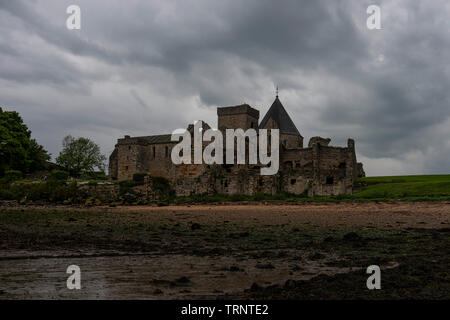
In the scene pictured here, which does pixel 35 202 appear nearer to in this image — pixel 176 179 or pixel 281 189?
pixel 176 179

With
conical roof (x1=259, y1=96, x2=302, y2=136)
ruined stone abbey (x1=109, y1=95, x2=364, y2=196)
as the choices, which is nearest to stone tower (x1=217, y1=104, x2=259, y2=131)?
ruined stone abbey (x1=109, y1=95, x2=364, y2=196)

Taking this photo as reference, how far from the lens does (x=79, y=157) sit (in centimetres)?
6831

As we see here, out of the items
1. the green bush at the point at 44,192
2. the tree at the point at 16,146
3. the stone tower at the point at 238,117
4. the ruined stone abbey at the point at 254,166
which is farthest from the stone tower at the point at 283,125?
the tree at the point at 16,146

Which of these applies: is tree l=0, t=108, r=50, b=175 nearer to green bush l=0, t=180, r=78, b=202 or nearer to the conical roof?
green bush l=0, t=180, r=78, b=202

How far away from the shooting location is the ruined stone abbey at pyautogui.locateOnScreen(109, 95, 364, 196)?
42562mm

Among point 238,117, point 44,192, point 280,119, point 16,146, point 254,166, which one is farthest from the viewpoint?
point 280,119

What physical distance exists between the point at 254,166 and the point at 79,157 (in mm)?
33162

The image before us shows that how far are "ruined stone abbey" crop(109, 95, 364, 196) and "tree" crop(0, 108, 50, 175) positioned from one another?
11691 millimetres

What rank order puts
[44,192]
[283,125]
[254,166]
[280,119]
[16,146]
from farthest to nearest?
[280,119] → [283,125] → [16,146] → [254,166] → [44,192]

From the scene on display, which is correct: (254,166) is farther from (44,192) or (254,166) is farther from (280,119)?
(44,192)

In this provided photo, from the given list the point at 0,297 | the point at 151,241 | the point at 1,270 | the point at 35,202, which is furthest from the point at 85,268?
the point at 35,202

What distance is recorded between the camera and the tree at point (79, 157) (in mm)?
67688

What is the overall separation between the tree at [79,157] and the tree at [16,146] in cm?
863

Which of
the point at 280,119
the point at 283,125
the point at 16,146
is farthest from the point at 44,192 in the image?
the point at 280,119
